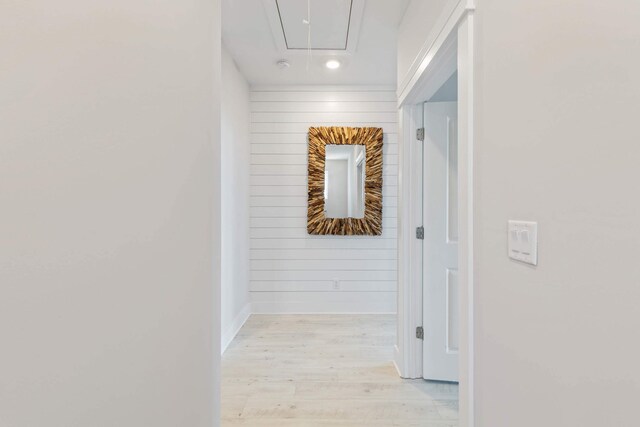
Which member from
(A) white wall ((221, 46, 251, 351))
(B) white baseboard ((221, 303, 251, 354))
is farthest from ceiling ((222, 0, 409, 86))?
(B) white baseboard ((221, 303, 251, 354))

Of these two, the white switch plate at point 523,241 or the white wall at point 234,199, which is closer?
the white switch plate at point 523,241

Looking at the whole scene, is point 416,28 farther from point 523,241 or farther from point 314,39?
point 523,241

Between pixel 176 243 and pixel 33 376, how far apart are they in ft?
1.81

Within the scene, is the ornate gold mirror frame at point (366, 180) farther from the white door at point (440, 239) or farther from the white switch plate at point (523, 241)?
the white switch plate at point (523, 241)

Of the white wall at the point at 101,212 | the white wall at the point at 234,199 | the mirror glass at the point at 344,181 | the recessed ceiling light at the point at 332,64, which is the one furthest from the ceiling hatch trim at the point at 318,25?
the white wall at the point at 101,212

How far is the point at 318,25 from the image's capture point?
102 inches

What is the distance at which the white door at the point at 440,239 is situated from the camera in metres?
2.33

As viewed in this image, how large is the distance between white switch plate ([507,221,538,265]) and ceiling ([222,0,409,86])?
1.97m

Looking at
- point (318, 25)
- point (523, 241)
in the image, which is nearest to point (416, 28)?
point (318, 25)

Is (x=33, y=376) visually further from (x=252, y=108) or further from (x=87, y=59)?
(x=252, y=108)

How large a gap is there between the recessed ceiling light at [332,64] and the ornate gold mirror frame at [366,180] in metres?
0.66

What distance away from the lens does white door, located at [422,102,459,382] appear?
2.33 meters

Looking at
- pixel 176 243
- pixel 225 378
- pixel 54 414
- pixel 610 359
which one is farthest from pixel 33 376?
pixel 225 378

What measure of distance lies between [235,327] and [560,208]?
301cm
